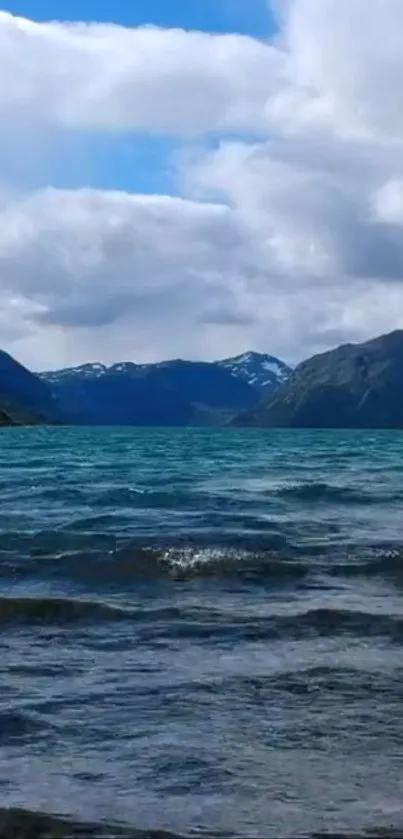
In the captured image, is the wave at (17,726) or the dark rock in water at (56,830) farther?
the wave at (17,726)

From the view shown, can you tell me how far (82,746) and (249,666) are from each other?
363cm

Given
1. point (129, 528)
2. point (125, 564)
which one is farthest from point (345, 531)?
point (125, 564)

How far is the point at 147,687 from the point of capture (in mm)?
12531

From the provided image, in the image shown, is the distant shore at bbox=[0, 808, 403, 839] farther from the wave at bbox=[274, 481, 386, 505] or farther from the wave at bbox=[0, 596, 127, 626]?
the wave at bbox=[274, 481, 386, 505]

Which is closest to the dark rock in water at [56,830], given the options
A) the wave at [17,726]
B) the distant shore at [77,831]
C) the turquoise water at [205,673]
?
the distant shore at [77,831]

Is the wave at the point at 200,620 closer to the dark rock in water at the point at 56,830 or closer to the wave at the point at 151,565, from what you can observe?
the wave at the point at 151,565

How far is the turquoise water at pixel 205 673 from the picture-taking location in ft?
30.1

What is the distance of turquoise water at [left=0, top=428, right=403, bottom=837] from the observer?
→ 361 inches

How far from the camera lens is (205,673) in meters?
13.2

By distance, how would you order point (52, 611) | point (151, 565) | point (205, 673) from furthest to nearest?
point (151, 565)
point (52, 611)
point (205, 673)

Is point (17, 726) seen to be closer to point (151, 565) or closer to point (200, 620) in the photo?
point (200, 620)

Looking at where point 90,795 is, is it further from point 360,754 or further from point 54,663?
point 54,663

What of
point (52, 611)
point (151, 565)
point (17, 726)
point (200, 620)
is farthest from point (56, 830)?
point (151, 565)

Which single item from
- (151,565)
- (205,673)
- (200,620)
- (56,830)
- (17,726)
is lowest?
(56,830)
